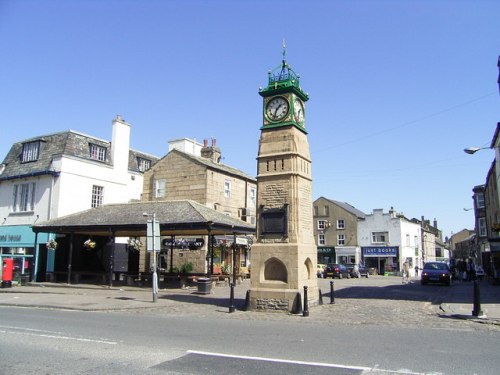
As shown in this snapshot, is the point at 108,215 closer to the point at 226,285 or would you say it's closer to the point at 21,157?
the point at 226,285

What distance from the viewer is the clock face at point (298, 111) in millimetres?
17036

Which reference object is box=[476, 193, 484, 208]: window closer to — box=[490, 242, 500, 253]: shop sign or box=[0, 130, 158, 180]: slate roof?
box=[490, 242, 500, 253]: shop sign

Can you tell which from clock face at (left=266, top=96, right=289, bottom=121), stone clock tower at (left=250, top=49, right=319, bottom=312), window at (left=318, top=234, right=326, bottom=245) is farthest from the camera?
window at (left=318, top=234, right=326, bottom=245)

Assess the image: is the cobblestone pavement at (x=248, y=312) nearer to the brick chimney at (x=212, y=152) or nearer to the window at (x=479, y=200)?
the brick chimney at (x=212, y=152)

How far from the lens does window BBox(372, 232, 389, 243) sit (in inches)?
2141

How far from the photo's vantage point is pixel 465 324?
39.5ft

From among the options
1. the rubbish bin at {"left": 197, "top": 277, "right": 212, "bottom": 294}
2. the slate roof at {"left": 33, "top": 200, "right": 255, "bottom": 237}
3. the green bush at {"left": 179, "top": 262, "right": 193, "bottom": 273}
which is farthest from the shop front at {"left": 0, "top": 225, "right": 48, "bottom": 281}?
the rubbish bin at {"left": 197, "top": 277, "right": 212, "bottom": 294}

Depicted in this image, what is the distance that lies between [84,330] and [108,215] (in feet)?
55.0

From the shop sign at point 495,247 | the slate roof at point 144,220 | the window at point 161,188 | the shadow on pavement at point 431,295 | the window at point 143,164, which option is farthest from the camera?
the window at point 143,164

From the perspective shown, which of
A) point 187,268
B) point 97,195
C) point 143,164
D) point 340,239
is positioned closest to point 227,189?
point 187,268

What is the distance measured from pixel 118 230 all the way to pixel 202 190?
919 centimetres

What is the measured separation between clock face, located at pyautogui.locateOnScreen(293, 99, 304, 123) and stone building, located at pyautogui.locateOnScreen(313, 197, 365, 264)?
134 feet

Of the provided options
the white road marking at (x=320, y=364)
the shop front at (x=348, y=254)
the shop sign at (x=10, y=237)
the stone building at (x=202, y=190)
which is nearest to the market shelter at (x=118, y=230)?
the shop sign at (x=10, y=237)

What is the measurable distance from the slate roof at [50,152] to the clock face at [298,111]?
19956 millimetres
